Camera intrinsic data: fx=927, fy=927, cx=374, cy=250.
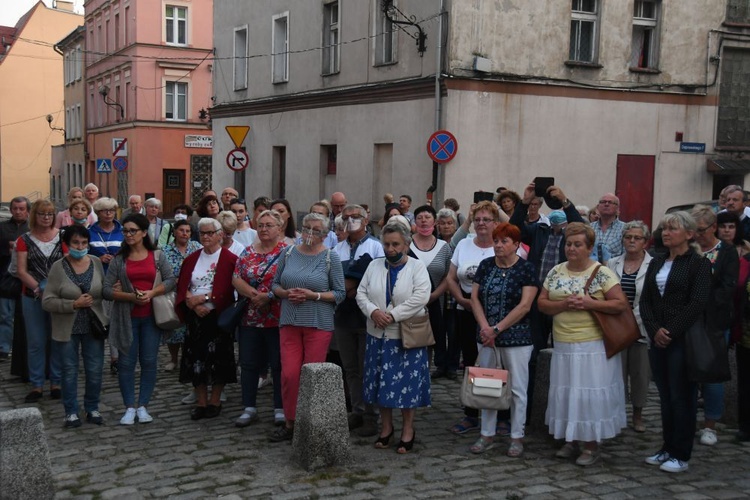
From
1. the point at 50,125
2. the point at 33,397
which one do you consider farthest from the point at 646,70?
the point at 50,125

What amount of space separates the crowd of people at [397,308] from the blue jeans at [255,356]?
0.04 feet

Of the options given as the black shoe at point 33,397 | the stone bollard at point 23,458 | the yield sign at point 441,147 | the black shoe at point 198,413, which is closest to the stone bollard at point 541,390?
the black shoe at point 198,413

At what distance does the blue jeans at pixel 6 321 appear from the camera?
36.3 feet

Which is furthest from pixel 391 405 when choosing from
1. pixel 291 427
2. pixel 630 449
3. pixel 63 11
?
pixel 63 11

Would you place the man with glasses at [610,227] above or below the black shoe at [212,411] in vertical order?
above

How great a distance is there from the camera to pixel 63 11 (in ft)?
208

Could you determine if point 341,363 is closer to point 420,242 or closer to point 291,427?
point 291,427

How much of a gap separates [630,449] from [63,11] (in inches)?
2490

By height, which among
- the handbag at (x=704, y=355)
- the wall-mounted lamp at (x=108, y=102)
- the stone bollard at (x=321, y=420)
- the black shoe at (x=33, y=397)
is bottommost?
the black shoe at (x=33, y=397)

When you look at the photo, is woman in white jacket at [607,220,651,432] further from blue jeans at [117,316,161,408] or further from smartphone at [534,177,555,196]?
blue jeans at [117,316,161,408]

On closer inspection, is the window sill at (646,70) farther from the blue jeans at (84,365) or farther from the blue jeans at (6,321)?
the blue jeans at (84,365)

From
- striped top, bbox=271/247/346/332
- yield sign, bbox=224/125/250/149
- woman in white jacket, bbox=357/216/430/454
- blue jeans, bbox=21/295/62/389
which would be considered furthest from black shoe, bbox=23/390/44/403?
yield sign, bbox=224/125/250/149

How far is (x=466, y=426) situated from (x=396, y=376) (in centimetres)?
113

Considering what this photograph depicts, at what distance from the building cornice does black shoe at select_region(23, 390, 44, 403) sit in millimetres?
12286
